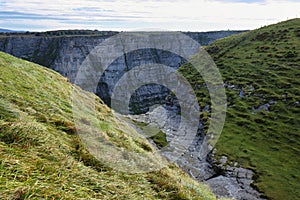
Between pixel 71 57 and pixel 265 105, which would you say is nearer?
pixel 265 105

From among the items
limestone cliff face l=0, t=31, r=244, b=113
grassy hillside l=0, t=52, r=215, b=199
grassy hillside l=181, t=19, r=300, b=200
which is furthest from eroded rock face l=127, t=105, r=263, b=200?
→ limestone cliff face l=0, t=31, r=244, b=113

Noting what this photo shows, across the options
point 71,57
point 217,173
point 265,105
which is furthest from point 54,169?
point 71,57

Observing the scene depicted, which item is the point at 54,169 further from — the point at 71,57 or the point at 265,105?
the point at 71,57

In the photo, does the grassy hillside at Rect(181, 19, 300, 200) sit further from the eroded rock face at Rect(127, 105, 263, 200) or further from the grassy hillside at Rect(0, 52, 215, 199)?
the grassy hillside at Rect(0, 52, 215, 199)

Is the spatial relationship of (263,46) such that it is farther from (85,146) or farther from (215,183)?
(85,146)

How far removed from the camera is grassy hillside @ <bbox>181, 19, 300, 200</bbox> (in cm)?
3559

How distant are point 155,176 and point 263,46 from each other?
8387 cm

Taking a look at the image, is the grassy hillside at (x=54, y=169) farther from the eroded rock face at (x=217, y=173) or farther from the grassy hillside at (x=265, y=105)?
the grassy hillside at (x=265, y=105)

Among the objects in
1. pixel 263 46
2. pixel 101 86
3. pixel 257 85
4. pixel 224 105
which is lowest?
pixel 101 86

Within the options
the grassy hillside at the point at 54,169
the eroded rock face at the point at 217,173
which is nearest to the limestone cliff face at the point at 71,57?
the eroded rock face at the point at 217,173

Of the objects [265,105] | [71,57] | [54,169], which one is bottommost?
[265,105]

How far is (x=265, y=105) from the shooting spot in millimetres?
54156

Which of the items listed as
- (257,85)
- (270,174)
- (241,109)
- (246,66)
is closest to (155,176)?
(270,174)

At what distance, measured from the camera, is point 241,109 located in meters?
54.9
